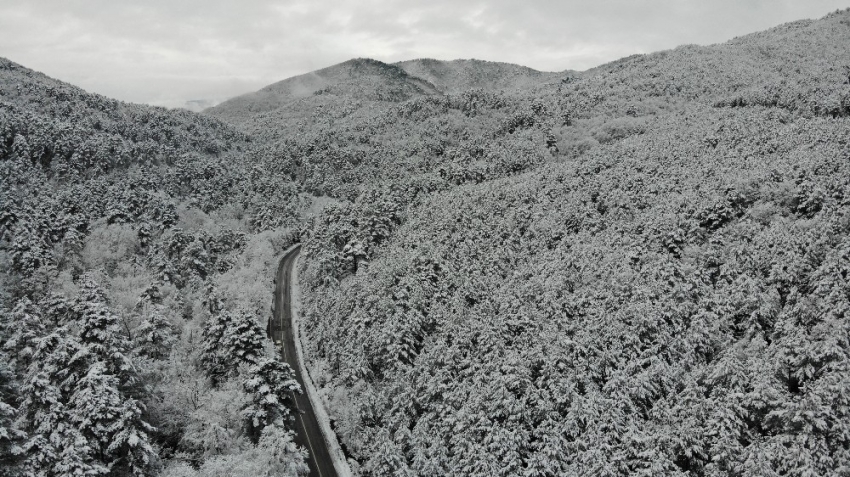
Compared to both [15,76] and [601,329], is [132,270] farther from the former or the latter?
[15,76]

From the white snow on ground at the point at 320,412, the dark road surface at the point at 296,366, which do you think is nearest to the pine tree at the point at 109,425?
the dark road surface at the point at 296,366

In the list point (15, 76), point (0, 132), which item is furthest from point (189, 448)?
point (15, 76)

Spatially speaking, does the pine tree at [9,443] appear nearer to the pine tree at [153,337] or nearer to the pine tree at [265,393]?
the pine tree at [265,393]

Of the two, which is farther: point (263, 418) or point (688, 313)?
point (263, 418)

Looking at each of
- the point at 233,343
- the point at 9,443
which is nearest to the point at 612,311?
the point at 233,343

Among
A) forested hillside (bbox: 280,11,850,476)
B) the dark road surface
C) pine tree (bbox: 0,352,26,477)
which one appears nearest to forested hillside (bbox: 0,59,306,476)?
pine tree (bbox: 0,352,26,477)

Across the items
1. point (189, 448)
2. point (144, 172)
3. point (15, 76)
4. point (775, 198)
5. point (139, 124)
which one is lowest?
point (189, 448)
